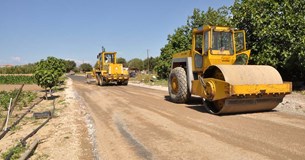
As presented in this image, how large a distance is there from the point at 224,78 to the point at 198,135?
2665 millimetres

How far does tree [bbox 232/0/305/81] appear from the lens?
1705 cm

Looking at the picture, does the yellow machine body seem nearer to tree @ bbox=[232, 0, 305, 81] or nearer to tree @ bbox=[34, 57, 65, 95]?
tree @ bbox=[34, 57, 65, 95]

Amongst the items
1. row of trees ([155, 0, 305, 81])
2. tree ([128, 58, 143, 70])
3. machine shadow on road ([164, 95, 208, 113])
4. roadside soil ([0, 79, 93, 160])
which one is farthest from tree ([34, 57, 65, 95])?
tree ([128, 58, 143, 70])

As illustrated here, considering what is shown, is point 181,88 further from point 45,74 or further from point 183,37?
point 183,37

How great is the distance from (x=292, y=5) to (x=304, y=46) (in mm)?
3194

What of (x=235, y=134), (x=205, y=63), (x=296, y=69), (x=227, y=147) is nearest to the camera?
(x=227, y=147)

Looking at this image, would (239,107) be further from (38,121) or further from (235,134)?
(38,121)

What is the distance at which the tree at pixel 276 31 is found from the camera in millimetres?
17047

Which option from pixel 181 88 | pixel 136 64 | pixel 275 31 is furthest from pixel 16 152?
pixel 136 64

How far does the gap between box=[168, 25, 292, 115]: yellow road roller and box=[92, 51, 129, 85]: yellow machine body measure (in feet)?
50.6

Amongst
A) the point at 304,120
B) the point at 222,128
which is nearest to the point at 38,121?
the point at 222,128

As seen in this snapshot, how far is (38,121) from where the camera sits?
9.98 meters

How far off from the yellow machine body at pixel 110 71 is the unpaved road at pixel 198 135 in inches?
699

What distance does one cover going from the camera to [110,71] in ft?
92.0
